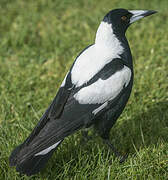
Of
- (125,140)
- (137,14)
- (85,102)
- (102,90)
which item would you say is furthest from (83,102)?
(137,14)

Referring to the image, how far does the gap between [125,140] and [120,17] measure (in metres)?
0.96

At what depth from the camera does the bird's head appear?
8.61 feet

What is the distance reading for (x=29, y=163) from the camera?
228 cm

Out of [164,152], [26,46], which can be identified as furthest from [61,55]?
[164,152]

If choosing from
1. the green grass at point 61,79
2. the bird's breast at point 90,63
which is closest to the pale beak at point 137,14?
the bird's breast at point 90,63

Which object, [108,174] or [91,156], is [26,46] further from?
[108,174]

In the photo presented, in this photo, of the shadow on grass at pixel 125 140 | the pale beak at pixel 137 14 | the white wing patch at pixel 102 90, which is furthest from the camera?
the pale beak at pixel 137 14

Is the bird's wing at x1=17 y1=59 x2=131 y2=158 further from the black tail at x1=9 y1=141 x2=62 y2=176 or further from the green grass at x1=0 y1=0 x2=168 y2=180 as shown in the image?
the green grass at x1=0 y1=0 x2=168 y2=180

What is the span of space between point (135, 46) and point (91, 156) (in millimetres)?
1790

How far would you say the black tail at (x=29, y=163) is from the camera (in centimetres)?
226

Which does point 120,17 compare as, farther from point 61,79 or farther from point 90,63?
point 61,79

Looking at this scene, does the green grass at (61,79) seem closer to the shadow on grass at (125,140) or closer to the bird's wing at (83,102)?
the shadow on grass at (125,140)

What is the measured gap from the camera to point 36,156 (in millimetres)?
2316

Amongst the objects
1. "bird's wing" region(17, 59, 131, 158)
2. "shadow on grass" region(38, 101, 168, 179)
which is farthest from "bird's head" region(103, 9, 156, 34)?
"shadow on grass" region(38, 101, 168, 179)
